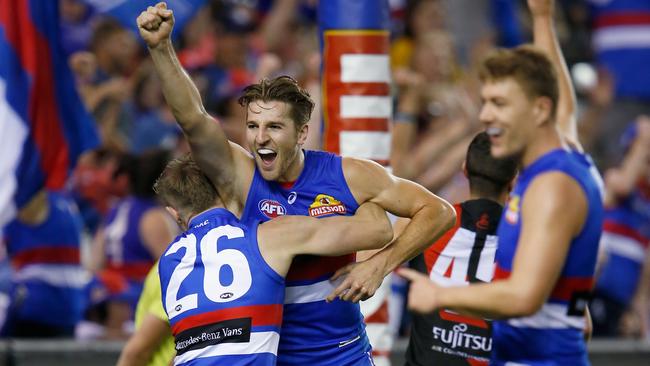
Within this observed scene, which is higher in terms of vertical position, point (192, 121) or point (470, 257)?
point (192, 121)

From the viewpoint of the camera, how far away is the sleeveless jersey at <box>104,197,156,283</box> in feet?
30.1

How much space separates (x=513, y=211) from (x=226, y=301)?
1.25 metres

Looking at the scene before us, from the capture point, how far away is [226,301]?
5.11m

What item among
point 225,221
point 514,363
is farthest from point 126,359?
point 514,363

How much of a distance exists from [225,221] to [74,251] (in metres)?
4.42

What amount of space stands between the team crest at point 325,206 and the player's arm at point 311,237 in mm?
270

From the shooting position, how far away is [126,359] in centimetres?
626

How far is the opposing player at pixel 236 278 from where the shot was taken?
201 inches

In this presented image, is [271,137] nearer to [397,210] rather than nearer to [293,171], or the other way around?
[293,171]

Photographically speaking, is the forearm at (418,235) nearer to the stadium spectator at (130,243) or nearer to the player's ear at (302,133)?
the player's ear at (302,133)

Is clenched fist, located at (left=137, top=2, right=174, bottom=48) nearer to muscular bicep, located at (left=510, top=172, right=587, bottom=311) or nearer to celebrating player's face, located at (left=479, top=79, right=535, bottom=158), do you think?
celebrating player's face, located at (left=479, top=79, right=535, bottom=158)

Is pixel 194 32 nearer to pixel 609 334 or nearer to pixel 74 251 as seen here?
pixel 74 251

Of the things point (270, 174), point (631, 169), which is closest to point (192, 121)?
point (270, 174)

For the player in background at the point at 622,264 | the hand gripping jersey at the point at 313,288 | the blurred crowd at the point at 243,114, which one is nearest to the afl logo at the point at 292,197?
the hand gripping jersey at the point at 313,288
